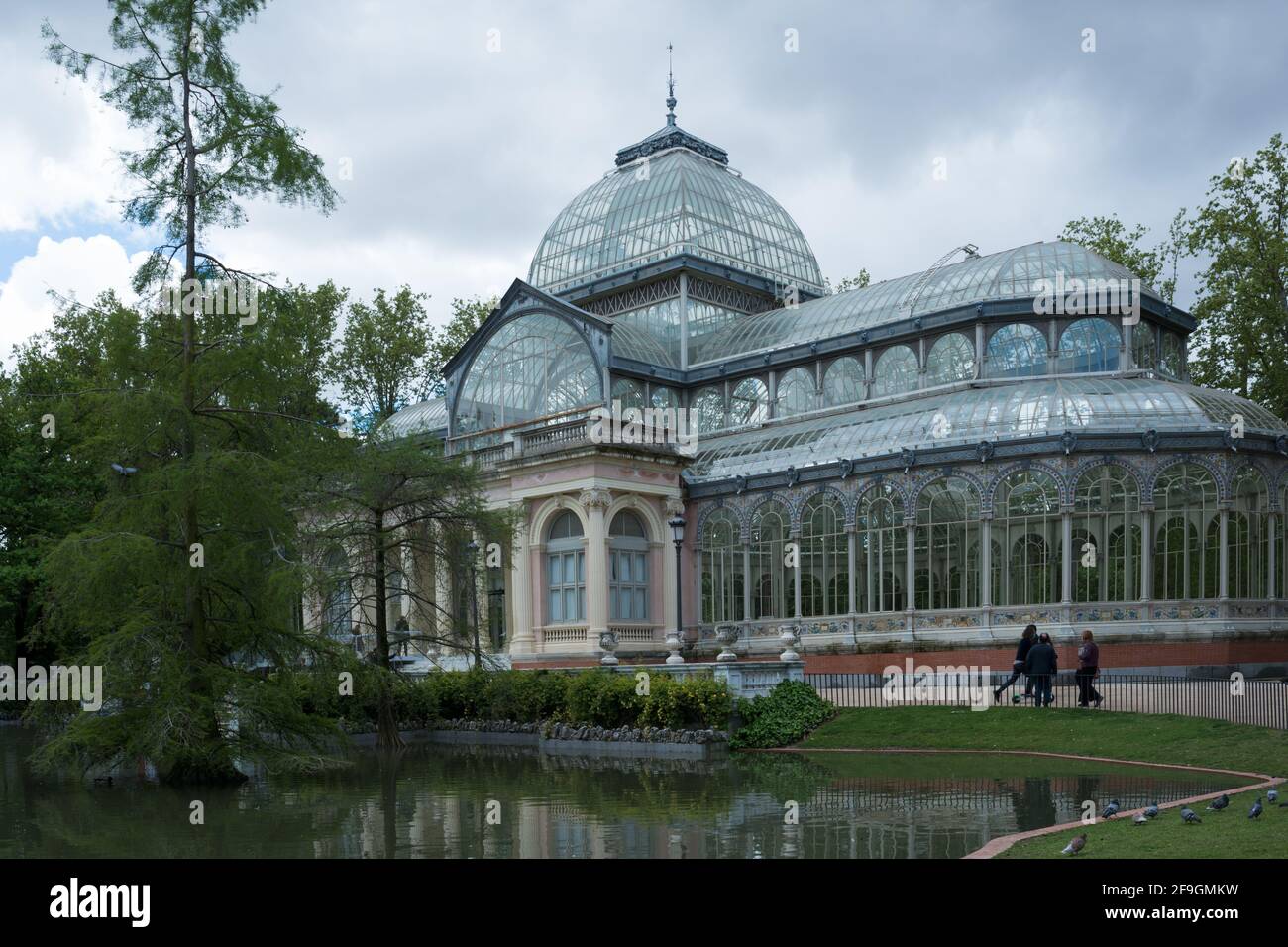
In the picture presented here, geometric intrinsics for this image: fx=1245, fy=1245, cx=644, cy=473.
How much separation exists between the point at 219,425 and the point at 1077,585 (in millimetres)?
20794

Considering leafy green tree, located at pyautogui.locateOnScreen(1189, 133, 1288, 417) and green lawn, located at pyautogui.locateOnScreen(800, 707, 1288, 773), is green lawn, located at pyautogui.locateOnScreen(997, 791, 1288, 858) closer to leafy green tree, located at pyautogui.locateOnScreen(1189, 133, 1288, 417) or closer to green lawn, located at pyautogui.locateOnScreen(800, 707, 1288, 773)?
green lawn, located at pyautogui.locateOnScreen(800, 707, 1288, 773)

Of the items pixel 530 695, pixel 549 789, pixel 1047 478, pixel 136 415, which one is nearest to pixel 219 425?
pixel 136 415

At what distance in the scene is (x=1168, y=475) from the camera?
3045 cm

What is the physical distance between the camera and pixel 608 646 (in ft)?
102

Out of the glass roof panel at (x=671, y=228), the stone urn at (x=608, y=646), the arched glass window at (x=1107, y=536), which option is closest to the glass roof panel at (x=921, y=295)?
the glass roof panel at (x=671, y=228)

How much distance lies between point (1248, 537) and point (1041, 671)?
30.1 ft

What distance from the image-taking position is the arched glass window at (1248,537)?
30.2 metres

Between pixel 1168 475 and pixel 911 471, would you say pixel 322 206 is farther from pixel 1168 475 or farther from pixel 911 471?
pixel 1168 475

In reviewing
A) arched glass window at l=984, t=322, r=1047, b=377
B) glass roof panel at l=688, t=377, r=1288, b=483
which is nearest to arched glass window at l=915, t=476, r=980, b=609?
glass roof panel at l=688, t=377, r=1288, b=483

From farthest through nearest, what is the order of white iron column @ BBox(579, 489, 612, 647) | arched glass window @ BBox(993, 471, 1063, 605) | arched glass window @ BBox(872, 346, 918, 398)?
arched glass window @ BBox(872, 346, 918, 398) → white iron column @ BBox(579, 489, 612, 647) → arched glass window @ BBox(993, 471, 1063, 605)

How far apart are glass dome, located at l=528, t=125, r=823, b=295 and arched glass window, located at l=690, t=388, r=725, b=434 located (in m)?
5.40

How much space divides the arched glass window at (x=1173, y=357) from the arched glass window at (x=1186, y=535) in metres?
6.97

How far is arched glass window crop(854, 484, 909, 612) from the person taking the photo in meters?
33.3
